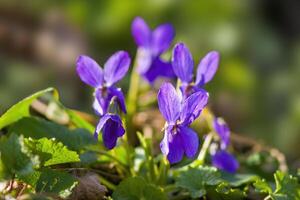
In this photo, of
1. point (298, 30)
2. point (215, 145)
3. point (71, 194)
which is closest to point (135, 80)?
point (215, 145)

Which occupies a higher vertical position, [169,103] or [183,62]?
[183,62]

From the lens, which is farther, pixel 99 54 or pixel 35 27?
pixel 35 27

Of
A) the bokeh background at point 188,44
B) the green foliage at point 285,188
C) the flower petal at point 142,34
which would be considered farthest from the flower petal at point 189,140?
the bokeh background at point 188,44

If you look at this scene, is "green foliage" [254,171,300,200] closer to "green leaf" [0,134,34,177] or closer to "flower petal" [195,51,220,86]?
Answer: "flower petal" [195,51,220,86]

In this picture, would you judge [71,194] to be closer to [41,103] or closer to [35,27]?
[41,103]

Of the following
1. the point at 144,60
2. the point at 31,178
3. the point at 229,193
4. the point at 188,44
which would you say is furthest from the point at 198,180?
the point at 188,44

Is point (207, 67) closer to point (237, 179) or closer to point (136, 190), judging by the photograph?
point (237, 179)

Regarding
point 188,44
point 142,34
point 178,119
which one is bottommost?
point 178,119
